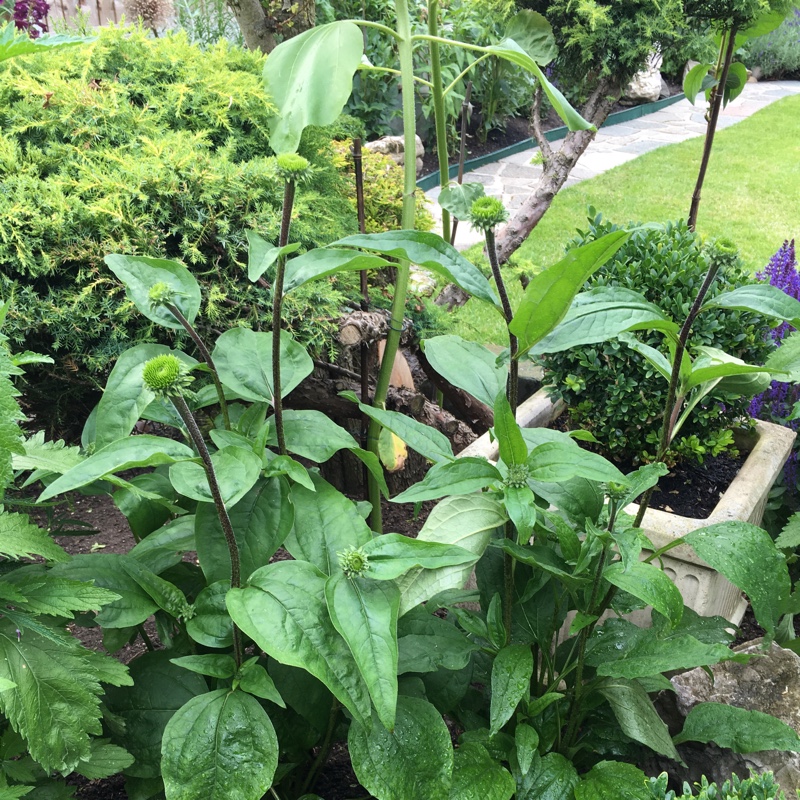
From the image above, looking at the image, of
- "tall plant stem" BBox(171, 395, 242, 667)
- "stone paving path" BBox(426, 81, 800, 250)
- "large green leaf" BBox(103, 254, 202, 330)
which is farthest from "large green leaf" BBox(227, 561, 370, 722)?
"stone paving path" BBox(426, 81, 800, 250)

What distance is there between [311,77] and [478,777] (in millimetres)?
1367

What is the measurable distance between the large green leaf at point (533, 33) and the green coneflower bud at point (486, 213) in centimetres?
176

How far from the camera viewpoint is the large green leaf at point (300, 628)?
1.07 meters

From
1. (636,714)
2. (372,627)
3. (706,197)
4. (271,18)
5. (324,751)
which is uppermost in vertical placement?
(271,18)

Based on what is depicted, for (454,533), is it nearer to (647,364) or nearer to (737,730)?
(737,730)

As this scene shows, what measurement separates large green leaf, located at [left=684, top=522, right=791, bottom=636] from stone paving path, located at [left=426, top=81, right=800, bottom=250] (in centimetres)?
503

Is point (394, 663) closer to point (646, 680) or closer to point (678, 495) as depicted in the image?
point (646, 680)

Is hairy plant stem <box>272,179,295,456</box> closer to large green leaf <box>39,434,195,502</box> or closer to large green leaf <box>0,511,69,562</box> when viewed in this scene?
large green leaf <box>39,434,195,502</box>

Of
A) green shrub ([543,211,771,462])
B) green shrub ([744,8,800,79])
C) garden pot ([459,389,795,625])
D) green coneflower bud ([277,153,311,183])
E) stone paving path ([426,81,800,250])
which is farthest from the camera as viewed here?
green shrub ([744,8,800,79])

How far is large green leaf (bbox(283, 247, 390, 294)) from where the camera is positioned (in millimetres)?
1200

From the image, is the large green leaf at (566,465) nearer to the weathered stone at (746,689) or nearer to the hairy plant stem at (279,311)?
the hairy plant stem at (279,311)

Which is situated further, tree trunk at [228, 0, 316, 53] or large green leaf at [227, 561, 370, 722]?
tree trunk at [228, 0, 316, 53]

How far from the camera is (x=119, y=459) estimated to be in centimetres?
108

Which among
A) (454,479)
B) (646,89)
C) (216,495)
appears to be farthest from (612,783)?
(646,89)
